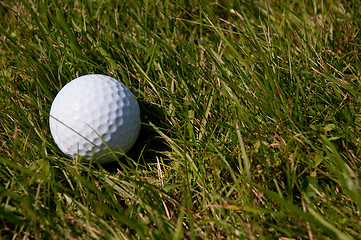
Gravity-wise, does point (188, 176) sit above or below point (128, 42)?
below

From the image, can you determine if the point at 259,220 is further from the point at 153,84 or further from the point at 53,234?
the point at 153,84

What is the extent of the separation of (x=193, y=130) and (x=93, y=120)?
70 cm

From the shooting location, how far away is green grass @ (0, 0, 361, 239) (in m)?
1.74

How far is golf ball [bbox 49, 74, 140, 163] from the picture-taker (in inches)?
85.8

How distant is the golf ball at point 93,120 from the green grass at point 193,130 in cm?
10

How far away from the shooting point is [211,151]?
210cm

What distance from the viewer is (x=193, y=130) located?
7.75ft

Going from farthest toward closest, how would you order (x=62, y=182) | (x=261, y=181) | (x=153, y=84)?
(x=153, y=84) < (x=62, y=182) < (x=261, y=181)

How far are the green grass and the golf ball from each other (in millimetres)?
102

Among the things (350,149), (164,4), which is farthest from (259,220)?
(164,4)

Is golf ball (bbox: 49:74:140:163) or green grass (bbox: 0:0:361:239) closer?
green grass (bbox: 0:0:361:239)

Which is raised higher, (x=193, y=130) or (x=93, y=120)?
(x=93, y=120)

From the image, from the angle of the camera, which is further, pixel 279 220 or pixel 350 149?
pixel 350 149

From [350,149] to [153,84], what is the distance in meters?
1.48
